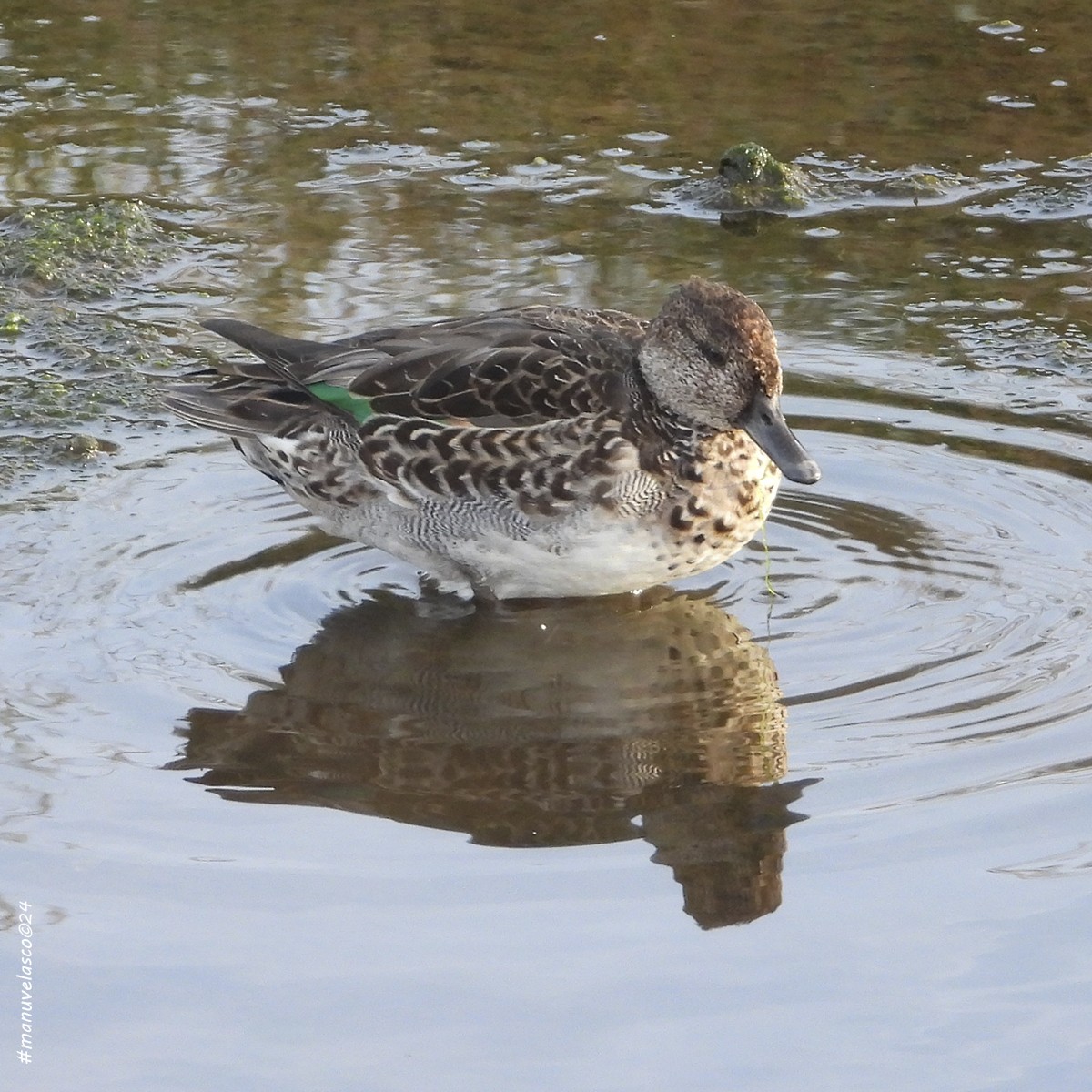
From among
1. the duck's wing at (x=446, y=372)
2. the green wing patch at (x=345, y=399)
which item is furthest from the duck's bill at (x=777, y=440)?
the green wing patch at (x=345, y=399)

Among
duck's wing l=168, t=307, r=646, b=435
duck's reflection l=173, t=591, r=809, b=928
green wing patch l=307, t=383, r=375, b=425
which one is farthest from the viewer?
green wing patch l=307, t=383, r=375, b=425

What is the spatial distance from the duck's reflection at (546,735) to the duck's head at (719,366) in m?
0.59

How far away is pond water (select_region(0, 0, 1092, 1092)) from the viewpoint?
13.3ft

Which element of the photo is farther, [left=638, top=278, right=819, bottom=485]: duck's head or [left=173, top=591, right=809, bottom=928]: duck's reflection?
[left=638, top=278, right=819, bottom=485]: duck's head

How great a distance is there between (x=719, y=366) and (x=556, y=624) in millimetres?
933

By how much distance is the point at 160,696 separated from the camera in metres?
5.40

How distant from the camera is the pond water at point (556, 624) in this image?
13.3 ft

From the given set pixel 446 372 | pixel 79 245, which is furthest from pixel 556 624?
pixel 79 245

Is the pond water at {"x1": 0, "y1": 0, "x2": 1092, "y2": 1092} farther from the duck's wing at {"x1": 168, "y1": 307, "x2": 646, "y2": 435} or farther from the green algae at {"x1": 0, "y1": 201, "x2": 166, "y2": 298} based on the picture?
the duck's wing at {"x1": 168, "y1": 307, "x2": 646, "y2": 435}

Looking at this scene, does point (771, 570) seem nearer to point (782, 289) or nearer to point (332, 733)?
point (332, 733)

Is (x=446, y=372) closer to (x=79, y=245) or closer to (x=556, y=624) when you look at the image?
(x=556, y=624)

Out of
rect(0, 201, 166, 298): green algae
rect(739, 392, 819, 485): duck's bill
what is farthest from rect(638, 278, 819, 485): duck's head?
rect(0, 201, 166, 298): green algae

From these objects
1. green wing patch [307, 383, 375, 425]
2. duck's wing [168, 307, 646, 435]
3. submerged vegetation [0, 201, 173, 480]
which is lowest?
submerged vegetation [0, 201, 173, 480]

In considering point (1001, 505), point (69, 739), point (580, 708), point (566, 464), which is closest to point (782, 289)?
point (1001, 505)
